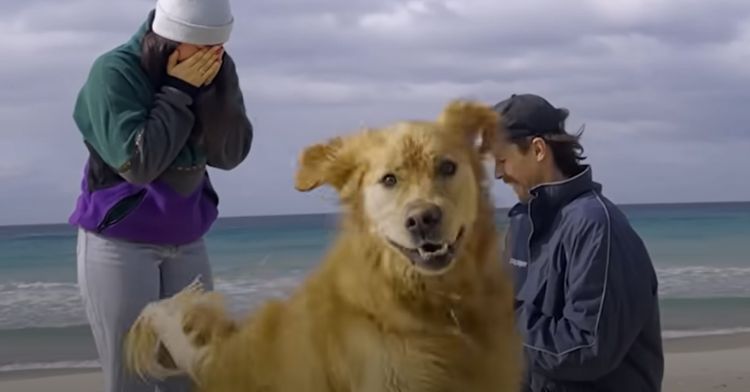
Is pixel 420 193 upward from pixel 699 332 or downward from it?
upward

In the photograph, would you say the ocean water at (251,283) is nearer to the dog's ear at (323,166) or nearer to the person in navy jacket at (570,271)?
the dog's ear at (323,166)

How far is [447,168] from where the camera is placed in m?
2.94

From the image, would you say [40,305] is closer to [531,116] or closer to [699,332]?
[699,332]

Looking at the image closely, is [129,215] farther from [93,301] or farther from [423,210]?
[423,210]

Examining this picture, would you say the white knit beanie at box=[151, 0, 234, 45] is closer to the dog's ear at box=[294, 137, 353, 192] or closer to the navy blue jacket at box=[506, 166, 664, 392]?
the dog's ear at box=[294, 137, 353, 192]

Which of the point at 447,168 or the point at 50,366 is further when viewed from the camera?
the point at 50,366

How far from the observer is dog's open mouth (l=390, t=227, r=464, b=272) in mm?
2883

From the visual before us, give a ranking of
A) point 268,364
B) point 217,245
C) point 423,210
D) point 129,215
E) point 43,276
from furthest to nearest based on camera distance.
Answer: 1. point 217,245
2. point 43,276
3. point 129,215
4. point 268,364
5. point 423,210

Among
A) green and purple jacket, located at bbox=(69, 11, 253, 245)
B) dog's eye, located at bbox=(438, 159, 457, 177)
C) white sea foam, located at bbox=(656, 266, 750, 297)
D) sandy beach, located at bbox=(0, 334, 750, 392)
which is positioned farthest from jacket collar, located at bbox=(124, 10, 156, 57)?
white sea foam, located at bbox=(656, 266, 750, 297)

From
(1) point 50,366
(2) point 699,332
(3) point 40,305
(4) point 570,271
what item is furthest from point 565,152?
(3) point 40,305

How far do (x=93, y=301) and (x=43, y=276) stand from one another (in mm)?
19891

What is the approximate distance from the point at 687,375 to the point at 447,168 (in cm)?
822

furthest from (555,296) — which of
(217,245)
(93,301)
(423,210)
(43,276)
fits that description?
(217,245)

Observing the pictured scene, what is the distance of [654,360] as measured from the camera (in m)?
4.07
